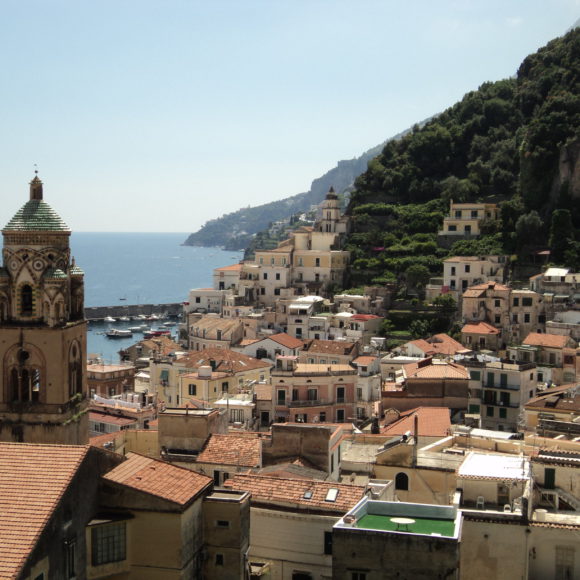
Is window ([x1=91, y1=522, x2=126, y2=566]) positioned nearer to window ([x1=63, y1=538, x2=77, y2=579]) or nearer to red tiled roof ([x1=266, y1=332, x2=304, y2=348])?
window ([x1=63, y1=538, x2=77, y2=579])

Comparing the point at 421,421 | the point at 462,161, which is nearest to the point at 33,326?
the point at 421,421

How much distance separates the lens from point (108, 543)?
17.8m

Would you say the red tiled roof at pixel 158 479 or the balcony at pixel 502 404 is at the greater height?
the red tiled roof at pixel 158 479

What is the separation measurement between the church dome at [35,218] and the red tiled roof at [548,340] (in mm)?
40779

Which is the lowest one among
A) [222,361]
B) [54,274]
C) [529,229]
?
[222,361]

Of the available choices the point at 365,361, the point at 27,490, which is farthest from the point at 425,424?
the point at 27,490

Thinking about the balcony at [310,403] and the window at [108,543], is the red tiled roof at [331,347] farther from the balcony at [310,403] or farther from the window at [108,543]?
the window at [108,543]

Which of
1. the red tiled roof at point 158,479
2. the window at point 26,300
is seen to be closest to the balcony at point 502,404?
the window at point 26,300

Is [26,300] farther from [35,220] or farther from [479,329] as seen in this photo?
[479,329]

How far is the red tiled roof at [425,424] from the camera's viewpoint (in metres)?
33.1

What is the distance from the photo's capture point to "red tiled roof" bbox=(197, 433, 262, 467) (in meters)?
27.8

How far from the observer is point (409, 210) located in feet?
311

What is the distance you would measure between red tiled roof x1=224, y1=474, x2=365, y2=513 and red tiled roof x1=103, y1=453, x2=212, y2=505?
10.6ft

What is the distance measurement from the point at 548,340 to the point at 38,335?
42447mm
